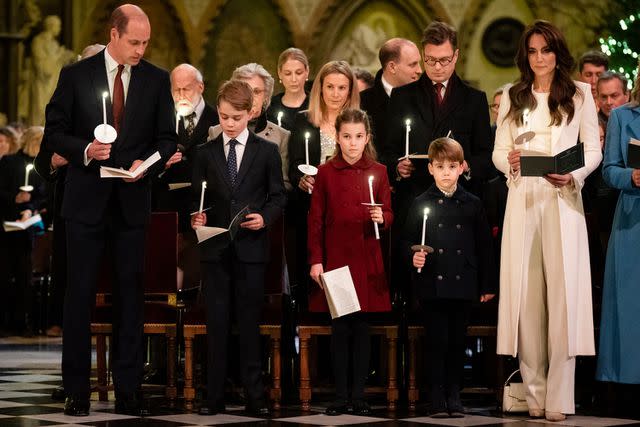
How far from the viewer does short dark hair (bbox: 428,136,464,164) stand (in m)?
6.66

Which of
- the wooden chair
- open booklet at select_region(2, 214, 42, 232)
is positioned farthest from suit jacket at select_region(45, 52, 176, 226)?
open booklet at select_region(2, 214, 42, 232)

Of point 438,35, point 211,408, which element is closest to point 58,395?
point 211,408

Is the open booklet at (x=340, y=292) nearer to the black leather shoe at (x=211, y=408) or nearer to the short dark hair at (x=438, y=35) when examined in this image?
the black leather shoe at (x=211, y=408)

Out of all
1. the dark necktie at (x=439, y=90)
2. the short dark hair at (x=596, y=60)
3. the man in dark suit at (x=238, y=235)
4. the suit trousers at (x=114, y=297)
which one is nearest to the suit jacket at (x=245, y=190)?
the man in dark suit at (x=238, y=235)

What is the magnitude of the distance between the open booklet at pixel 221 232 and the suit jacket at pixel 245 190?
0.05 m

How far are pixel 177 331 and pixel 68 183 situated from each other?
1.21m

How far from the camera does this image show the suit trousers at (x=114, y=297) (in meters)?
6.34

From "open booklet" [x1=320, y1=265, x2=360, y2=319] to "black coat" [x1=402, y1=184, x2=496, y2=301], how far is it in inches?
12.6

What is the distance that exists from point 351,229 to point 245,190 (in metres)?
0.60

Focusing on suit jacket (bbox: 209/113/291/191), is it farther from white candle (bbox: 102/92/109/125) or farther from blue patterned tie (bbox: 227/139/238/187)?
white candle (bbox: 102/92/109/125)

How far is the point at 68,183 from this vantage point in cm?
638

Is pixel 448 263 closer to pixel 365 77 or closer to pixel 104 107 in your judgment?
pixel 104 107

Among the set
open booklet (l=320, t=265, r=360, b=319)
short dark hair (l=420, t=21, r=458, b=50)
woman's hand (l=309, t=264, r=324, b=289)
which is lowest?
open booklet (l=320, t=265, r=360, b=319)

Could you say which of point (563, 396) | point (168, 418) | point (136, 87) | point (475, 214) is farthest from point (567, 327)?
point (136, 87)
